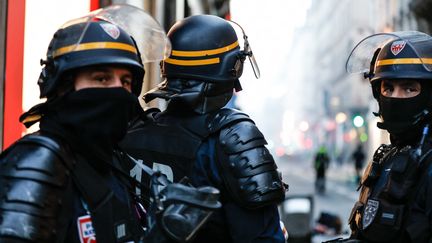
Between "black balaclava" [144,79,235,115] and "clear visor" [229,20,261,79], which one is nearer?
"black balaclava" [144,79,235,115]

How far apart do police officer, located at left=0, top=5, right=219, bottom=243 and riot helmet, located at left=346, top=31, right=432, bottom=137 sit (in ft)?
5.58

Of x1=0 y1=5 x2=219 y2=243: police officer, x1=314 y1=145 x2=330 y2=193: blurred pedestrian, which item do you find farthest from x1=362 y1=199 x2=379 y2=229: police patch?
x1=314 y1=145 x2=330 y2=193: blurred pedestrian

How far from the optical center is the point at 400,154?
3.38 meters

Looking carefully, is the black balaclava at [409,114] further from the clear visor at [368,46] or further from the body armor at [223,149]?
the body armor at [223,149]

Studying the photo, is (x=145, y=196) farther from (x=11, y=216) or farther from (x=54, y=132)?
(x=11, y=216)

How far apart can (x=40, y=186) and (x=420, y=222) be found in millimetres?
1900

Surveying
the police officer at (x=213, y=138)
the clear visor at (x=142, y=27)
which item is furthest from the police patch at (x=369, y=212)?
the clear visor at (x=142, y=27)

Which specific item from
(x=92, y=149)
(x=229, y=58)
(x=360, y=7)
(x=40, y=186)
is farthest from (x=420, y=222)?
(x=360, y=7)

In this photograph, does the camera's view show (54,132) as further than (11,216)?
Yes

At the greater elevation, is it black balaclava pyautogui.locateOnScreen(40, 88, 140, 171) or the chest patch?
black balaclava pyautogui.locateOnScreen(40, 88, 140, 171)

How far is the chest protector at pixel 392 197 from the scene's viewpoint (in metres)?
3.19

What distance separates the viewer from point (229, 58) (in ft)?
10.3

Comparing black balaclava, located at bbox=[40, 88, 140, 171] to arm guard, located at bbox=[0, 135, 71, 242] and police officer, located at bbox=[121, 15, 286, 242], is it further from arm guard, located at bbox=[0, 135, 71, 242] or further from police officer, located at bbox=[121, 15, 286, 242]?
police officer, located at bbox=[121, 15, 286, 242]

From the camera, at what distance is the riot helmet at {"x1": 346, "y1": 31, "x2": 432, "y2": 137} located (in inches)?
136
